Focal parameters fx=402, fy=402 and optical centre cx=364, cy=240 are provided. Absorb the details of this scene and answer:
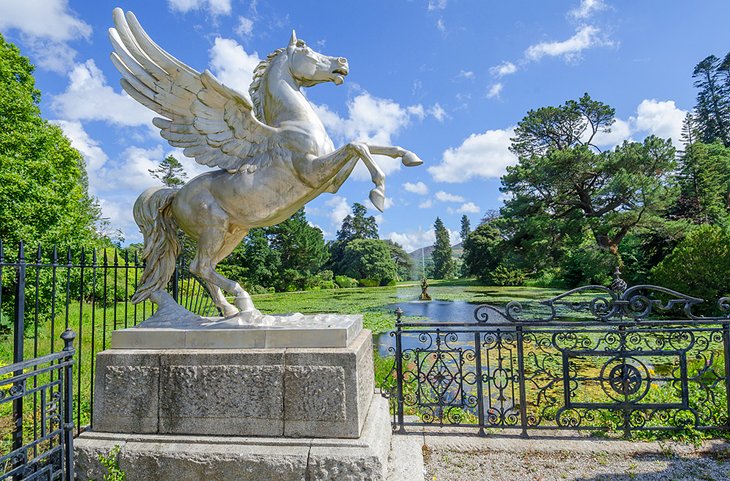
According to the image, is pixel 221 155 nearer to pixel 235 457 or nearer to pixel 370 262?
pixel 235 457

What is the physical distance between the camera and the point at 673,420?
371 cm

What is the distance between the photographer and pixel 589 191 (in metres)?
18.2

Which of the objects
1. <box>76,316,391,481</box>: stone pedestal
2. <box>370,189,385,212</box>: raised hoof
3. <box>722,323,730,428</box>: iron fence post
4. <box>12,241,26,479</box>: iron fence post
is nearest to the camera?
<box>76,316,391,481</box>: stone pedestal

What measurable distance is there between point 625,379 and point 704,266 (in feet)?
29.6

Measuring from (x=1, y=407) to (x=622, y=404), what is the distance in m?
6.65

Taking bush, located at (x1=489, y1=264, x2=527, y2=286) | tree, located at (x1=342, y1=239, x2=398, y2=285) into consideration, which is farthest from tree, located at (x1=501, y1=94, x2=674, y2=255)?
tree, located at (x1=342, y1=239, x2=398, y2=285)

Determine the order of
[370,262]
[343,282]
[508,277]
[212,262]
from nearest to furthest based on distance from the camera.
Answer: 1. [212,262]
2. [508,277]
3. [343,282]
4. [370,262]

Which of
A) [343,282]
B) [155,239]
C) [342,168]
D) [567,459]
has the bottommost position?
[567,459]

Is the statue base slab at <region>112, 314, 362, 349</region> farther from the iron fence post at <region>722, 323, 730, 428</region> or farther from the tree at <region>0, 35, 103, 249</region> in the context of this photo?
the tree at <region>0, 35, 103, 249</region>

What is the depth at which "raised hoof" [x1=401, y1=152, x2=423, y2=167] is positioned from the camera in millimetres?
2904

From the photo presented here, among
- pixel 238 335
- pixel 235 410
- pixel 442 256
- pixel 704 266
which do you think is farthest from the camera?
pixel 442 256

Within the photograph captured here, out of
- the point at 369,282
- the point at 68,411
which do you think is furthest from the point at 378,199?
the point at 369,282

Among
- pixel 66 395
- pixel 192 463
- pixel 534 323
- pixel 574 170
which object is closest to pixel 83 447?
pixel 66 395

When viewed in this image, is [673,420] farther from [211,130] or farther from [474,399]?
[211,130]
